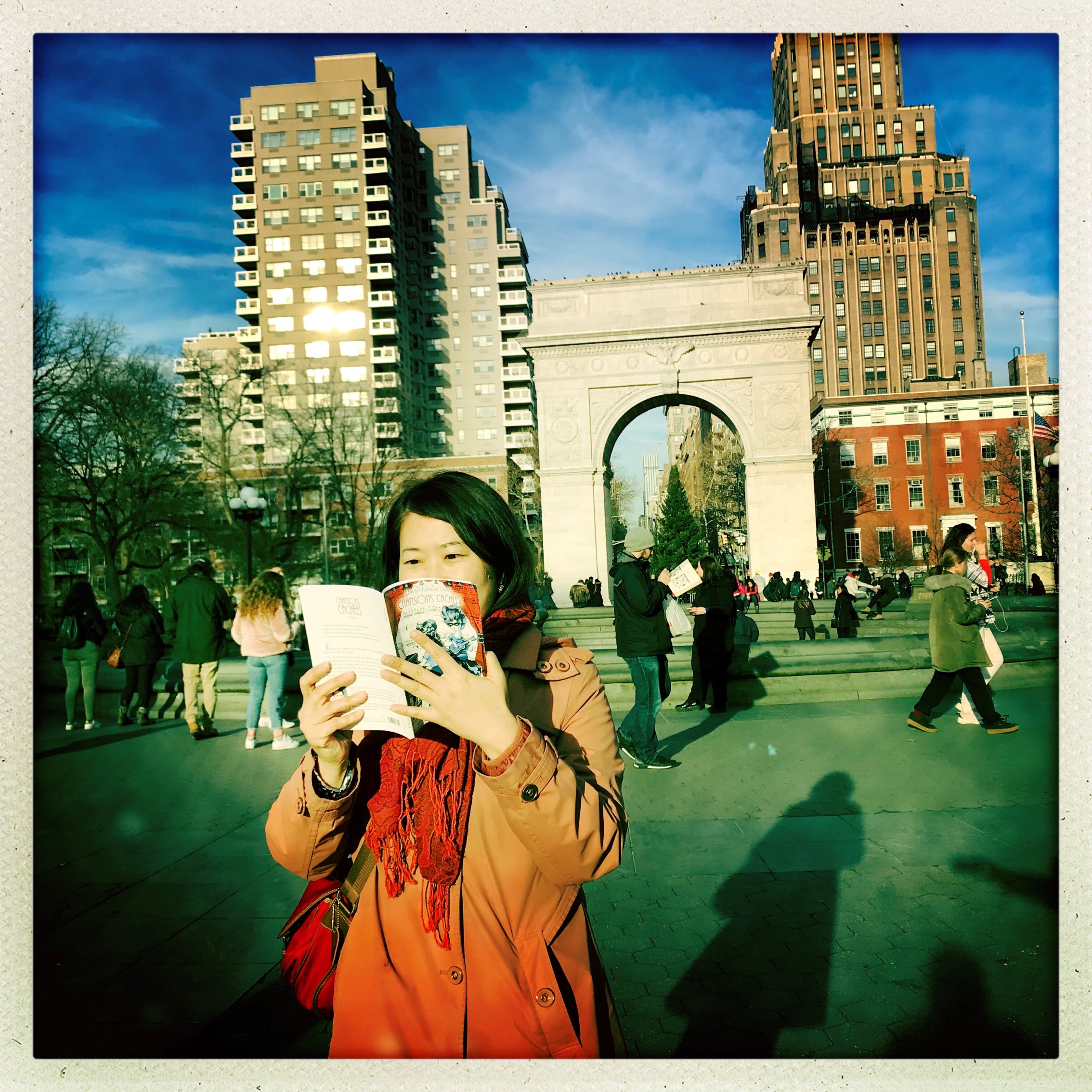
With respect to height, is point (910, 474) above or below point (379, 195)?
below

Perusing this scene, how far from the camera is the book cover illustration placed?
52.2 inches

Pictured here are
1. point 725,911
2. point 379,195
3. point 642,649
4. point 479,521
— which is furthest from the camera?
point 379,195

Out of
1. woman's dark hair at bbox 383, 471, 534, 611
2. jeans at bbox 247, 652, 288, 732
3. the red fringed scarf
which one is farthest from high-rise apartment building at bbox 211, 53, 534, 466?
jeans at bbox 247, 652, 288, 732

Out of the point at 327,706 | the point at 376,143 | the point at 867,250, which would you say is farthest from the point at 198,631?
the point at 867,250

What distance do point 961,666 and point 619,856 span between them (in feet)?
18.5

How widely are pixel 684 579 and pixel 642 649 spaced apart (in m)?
0.97

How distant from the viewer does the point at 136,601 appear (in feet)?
24.6

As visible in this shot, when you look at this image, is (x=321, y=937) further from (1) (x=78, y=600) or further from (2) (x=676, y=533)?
(2) (x=676, y=533)

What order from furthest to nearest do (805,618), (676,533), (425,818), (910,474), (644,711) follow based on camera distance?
1. (676,533)
2. (910,474)
3. (805,618)
4. (644,711)
5. (425,818)

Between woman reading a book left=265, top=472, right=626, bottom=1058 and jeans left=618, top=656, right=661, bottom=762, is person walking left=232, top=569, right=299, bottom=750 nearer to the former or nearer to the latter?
jeans left=618, top=656, right=661, bottom=762

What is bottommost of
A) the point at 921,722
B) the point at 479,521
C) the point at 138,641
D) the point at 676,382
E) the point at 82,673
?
the point at 921,722

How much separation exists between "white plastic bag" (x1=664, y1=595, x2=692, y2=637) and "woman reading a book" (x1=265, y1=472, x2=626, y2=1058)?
A: 519 cm

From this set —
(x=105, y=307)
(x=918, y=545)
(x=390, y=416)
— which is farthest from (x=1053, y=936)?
(x=918, y=545)

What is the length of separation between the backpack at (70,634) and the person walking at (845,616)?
40.4ft
